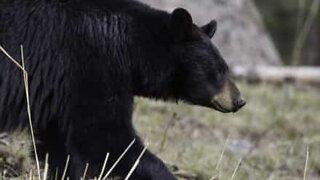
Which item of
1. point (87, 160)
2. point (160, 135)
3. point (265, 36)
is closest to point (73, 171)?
point (87, 160)

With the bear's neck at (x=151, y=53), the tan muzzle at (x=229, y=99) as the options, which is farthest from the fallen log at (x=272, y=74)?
the bear's neck at (x=151, y=53)

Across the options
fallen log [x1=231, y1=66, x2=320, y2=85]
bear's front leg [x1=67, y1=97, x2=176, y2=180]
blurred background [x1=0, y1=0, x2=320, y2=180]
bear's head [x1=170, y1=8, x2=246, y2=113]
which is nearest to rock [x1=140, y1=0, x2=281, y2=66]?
blurred background [x1=0, y1=0, x2=320, y2=180]

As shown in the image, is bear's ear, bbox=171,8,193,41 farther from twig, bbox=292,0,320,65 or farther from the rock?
the rock

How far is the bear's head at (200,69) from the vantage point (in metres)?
5.62

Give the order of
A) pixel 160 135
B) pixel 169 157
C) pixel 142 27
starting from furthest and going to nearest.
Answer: pixel 160 135 → pixel 169 157 → pixel 142 27

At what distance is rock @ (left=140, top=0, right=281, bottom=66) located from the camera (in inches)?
481

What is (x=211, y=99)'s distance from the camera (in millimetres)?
5730

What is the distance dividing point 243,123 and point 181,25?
4647 mm

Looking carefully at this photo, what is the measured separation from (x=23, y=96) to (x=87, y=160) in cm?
55

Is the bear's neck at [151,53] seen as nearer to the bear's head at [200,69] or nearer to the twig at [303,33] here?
the bear's head at [200,69]

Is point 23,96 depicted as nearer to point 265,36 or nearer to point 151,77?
point 151,77

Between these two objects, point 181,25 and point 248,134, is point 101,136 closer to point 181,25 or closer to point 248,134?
point 181,25

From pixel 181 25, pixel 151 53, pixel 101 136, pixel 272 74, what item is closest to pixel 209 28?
pixel 181 25

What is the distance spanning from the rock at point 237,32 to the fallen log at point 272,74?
0.27 meters
